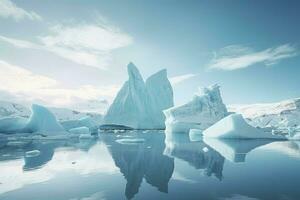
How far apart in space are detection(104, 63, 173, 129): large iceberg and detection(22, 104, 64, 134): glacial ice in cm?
2888

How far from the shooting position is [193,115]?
3997 cm

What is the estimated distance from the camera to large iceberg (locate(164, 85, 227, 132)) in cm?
3903

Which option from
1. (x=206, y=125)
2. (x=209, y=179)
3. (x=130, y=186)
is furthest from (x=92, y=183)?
(x=206, y=125)

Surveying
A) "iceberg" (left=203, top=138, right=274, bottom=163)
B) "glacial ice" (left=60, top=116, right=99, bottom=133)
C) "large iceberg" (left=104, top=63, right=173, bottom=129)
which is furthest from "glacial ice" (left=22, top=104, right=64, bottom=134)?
"large iceberg" (left=104, top=63, right=173, bottom=129)

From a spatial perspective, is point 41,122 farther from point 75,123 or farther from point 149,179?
point 149,179

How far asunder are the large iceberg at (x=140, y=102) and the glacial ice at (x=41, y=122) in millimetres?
28878

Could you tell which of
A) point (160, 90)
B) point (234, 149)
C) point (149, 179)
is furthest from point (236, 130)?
point (160, 90)

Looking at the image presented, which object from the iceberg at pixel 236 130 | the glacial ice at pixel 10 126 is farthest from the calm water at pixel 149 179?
the glacial ice at pixel 10 126

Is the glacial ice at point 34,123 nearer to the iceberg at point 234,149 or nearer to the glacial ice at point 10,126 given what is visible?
the glacial ice at point 10,126

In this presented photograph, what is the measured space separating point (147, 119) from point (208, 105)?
20.5 metres

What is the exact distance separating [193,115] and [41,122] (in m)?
22.0

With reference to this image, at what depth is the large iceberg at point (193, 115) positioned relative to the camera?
1537 inches

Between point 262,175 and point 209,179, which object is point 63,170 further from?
point 262,175

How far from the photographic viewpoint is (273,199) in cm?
650
